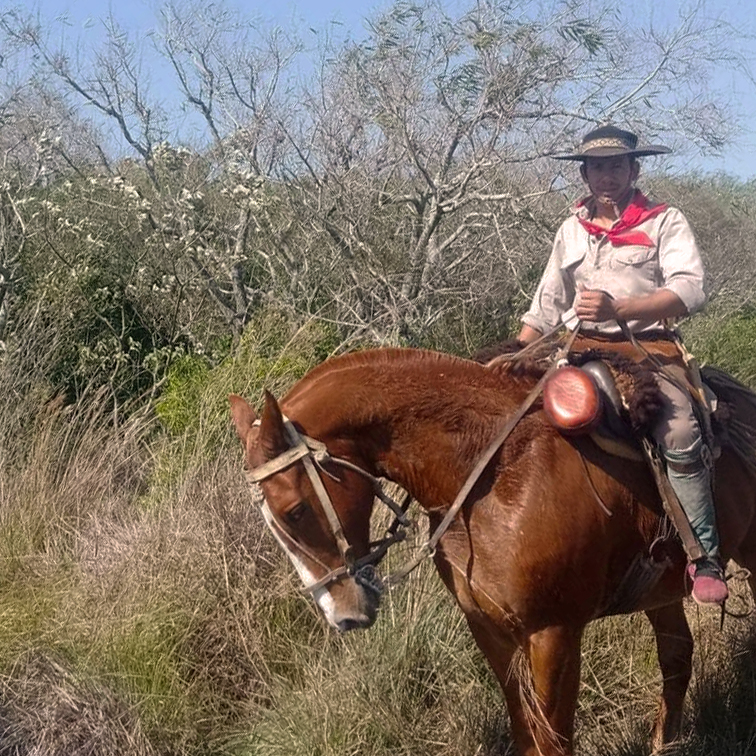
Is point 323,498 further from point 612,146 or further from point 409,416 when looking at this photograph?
point 612,146

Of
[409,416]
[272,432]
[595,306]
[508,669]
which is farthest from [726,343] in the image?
[272,432]

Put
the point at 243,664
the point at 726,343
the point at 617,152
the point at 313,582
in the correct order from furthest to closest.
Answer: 1. the point at 726,343
2. the point at 243,664
3. the point at 617,152
4. the point at 313,582

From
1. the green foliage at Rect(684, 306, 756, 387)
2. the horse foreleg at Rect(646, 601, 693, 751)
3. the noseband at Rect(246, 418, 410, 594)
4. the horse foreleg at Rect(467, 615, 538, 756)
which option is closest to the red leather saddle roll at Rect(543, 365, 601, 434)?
the noseband at Rect(246, 418, 410, 594)

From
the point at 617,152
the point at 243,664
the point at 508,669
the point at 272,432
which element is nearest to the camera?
the point at 272,432

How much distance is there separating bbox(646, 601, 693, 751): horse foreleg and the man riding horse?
1.00 meters

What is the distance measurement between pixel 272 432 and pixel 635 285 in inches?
64.6

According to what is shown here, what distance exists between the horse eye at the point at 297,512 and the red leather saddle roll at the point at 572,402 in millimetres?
929

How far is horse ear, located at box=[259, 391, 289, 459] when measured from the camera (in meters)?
3.01

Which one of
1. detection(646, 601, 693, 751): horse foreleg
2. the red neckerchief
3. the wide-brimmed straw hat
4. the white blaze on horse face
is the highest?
the wide-brimmed straw hat

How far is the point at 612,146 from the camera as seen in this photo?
152 inches

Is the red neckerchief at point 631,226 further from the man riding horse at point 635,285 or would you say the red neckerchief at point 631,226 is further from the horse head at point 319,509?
the horse head at point 319,509

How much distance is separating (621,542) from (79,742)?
2.54 meters

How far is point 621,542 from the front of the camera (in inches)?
138

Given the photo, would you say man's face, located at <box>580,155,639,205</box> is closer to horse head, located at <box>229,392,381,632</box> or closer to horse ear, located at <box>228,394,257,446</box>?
horse head, located at <box>229,392,381,632</box>
